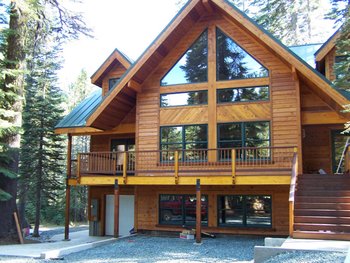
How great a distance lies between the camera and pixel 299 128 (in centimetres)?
1460

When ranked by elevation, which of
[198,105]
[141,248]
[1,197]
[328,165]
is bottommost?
[141,248]

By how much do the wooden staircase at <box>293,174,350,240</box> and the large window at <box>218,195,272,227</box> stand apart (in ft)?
7.71

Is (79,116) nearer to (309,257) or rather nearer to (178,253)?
(178,253)

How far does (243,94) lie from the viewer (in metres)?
15.6

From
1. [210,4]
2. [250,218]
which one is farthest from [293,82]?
[250,218]

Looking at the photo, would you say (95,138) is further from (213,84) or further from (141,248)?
(141,248)

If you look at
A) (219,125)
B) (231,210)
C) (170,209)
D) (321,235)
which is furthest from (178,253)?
(219,125)

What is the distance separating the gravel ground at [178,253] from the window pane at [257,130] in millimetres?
3815

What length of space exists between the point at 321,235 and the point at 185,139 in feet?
23.2

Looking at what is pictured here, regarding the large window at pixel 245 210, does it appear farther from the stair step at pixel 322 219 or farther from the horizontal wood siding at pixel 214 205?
the stair step at pixel 322 219

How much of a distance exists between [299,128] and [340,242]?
5560 millimetres

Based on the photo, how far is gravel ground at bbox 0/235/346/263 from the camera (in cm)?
839

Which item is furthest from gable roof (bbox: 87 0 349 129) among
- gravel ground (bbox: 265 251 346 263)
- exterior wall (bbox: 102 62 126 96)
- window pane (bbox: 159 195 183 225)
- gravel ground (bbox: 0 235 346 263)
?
gravel ground (bbox: 265 251 346 263)

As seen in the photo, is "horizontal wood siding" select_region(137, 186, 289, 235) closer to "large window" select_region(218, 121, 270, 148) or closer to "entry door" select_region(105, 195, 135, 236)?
"large window" select_region(218, 121, 270, 148)
